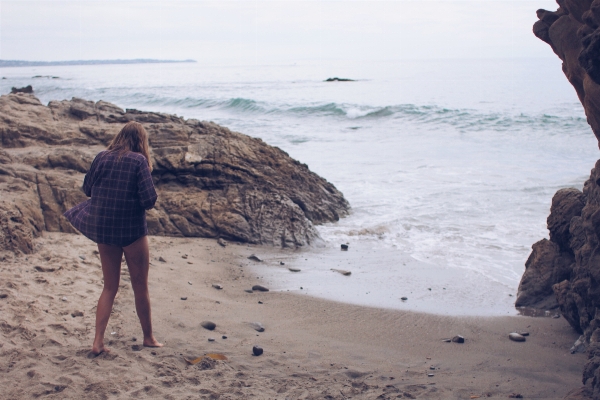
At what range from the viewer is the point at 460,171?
1437 cm

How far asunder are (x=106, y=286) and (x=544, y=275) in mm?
4309

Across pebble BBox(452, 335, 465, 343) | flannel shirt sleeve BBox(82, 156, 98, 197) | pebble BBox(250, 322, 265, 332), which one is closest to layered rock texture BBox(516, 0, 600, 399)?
pebble BBox(452, 335, 465, 343)

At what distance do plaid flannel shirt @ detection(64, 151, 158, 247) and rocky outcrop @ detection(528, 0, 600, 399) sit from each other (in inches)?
119

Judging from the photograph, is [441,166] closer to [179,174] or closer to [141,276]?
[179,174]

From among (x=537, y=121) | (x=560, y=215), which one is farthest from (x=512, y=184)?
(x=537, y=121)

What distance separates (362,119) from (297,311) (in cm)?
2316

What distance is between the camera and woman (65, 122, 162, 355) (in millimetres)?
3869

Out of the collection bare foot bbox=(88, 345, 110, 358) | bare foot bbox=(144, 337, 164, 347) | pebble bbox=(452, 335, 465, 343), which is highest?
bare foot bbox=(88, 345, 110, 358)

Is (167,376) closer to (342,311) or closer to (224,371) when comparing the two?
(224,371)

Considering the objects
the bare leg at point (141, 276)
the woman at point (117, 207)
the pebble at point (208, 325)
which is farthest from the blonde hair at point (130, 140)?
the pebble at point (208, 325)

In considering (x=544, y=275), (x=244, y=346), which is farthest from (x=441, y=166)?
(x=244, y=346)

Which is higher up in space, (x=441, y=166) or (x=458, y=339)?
(x=441, y=166)

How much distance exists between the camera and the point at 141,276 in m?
4.11

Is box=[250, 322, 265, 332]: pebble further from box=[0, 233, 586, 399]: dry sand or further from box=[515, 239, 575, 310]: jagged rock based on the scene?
box=[515, 239, 575, 310]: jagged rock
